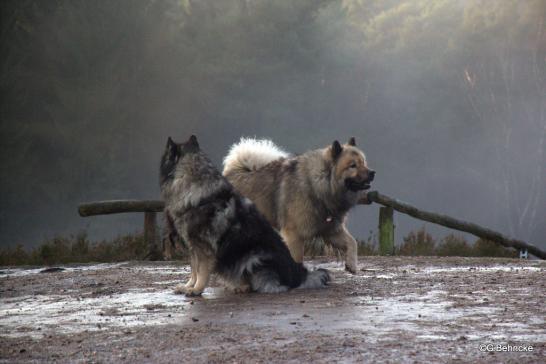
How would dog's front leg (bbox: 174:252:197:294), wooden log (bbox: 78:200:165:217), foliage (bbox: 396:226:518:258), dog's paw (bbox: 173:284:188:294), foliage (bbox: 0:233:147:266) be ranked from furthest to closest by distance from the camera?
1. foliage (bbox: 396:226:518:258)
2. foliage (bbox: 0:233:147:266)
3. wooden log (bbox: 78:200:165:217)
4. dog's paw (bbox: 173:284:188:294)
5. dog's front leg (bbox: 174:252:197:294)

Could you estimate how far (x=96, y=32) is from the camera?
4012 cm

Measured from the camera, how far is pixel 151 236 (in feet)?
44.8

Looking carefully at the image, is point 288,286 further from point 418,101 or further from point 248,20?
point 418,101

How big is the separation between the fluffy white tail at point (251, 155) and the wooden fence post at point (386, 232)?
350 cm

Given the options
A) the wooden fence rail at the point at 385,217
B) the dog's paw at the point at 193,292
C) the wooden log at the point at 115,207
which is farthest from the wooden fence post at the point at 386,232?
the dog's paw at the point at 193,292

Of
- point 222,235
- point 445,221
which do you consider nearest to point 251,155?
point 222,235

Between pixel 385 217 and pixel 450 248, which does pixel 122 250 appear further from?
pixel 450 248

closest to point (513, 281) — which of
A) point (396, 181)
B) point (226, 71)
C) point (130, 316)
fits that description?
point (130, 316)

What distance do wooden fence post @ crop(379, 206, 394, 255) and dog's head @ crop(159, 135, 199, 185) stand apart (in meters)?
6.49

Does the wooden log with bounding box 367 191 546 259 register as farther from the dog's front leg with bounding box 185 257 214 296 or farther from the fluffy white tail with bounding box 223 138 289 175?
the dog's front leg with bounding box 185 257 214 296

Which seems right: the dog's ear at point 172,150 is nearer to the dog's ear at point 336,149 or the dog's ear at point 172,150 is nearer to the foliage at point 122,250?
the dog's ear at point 336,149

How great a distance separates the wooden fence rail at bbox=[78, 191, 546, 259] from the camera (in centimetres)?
1359

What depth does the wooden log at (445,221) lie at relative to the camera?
13.8m

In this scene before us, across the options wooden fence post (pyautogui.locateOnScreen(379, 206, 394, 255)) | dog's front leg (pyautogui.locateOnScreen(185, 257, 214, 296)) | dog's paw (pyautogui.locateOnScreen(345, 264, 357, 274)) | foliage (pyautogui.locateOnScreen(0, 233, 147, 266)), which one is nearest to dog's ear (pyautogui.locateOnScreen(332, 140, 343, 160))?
dog's paw (pyautogui.locateOnScreen(345, 264, 357, 274))
